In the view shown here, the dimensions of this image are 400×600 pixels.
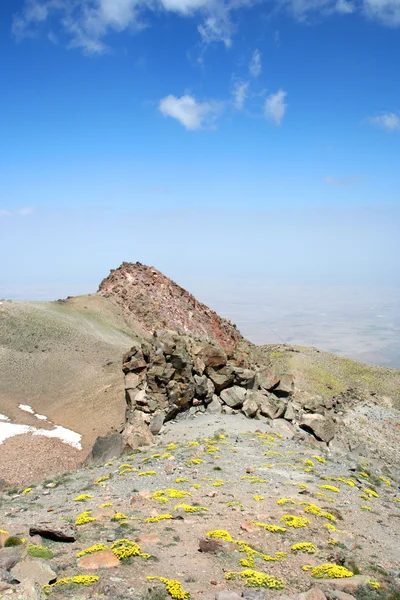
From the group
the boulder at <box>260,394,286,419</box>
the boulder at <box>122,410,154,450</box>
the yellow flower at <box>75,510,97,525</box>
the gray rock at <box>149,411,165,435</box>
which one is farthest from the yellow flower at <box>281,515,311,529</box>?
the boulder at <box>260,394,286,419</box>

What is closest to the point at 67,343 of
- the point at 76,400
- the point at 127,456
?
the point at 76,400

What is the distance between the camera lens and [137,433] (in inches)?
975

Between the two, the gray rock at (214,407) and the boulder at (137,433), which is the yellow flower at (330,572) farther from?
the gray rock at (214,407)

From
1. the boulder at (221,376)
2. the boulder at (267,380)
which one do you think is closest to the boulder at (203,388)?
the boulder at (221,376)

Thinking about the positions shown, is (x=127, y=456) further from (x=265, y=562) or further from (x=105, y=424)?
(x=105, y=424)

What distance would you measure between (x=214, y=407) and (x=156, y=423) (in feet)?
12.9

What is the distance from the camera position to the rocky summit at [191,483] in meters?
11.1

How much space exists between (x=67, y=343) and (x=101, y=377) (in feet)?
27.4

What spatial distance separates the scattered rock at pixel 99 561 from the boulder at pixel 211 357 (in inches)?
754

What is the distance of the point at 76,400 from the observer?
42156 mm

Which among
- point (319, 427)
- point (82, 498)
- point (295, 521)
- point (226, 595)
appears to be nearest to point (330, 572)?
point (226, 595)

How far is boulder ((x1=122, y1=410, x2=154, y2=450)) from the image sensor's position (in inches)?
941

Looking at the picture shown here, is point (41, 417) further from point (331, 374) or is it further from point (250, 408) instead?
point (331, 374)

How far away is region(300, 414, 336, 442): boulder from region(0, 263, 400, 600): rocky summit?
12 cm
